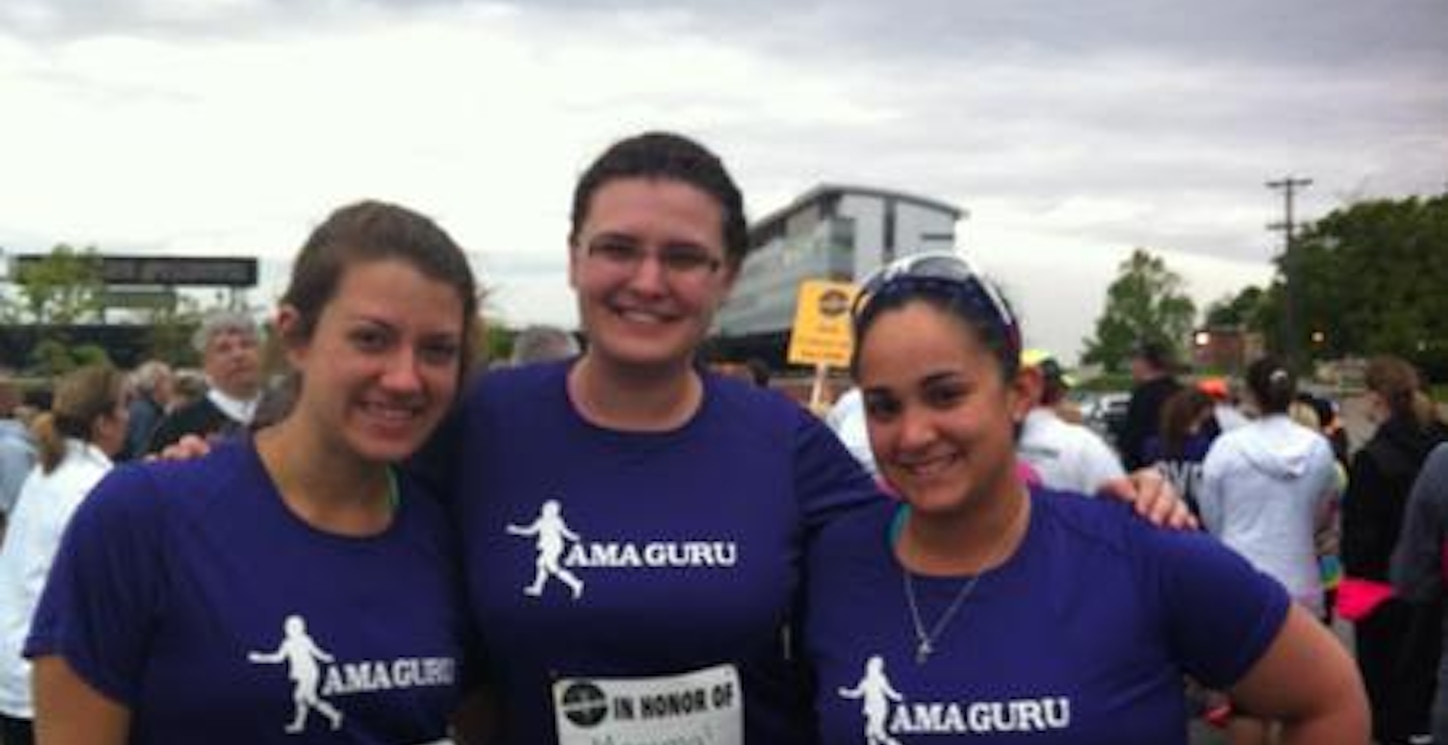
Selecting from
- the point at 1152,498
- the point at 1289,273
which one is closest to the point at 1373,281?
the point at 1289,273

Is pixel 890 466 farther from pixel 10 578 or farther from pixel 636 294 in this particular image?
pixel 10 578

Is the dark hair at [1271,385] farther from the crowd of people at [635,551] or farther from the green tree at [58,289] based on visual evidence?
the green tree at [58,289]

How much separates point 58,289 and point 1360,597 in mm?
54746

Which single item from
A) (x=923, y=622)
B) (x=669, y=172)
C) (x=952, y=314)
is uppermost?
(x=669, y=172)

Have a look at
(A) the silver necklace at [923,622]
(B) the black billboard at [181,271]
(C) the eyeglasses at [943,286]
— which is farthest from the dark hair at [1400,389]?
(B) the black billboard at [181,271]

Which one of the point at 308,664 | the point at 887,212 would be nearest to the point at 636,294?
the point at 308,664

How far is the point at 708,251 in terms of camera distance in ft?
8.43

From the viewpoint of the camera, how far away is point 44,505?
529 cm

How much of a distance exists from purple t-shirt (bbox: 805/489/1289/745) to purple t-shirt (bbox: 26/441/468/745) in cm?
68

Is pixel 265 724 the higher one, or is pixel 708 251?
pixel 708 251

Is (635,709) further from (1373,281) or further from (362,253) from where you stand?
(1373,281)

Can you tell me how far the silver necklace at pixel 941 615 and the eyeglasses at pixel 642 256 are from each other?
2.15 ft

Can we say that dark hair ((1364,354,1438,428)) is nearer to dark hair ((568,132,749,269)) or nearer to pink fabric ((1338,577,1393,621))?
pink fabric ((1338,577,1393,621))

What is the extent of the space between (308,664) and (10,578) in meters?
3.62
